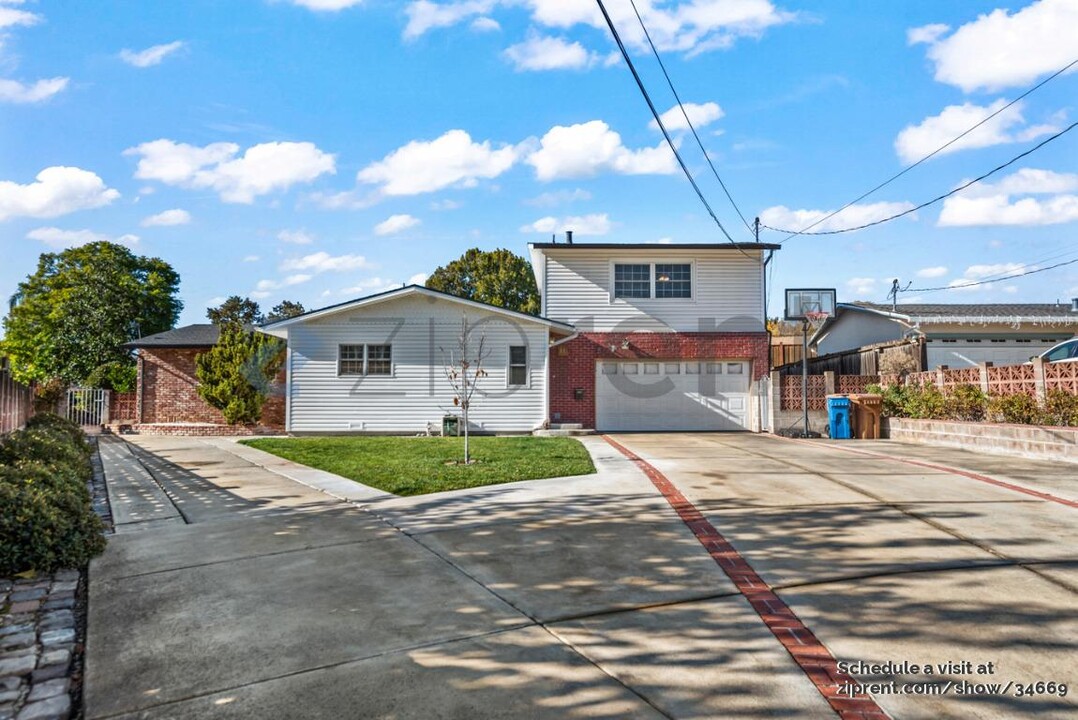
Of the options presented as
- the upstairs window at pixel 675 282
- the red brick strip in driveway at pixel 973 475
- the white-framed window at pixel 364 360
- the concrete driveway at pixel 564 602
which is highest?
the upstairs window at pixel 675 282

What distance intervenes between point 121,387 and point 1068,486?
112 feet

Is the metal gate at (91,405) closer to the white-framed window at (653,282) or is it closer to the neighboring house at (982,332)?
the white-framed window at (653,282)

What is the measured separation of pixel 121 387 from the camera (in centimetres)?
3072

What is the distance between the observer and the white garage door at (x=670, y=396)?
1875 centimetres

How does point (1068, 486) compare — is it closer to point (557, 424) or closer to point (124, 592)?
point (124, 592)

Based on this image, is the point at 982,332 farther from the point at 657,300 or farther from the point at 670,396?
the point at 657,300

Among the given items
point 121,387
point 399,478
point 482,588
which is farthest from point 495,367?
point 121,387

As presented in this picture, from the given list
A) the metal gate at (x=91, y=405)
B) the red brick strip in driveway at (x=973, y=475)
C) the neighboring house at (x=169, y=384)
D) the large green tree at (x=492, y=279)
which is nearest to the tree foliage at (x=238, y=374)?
the neighboring house at (x=169, y=384)

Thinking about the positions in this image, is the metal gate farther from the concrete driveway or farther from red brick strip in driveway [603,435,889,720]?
red brick strip in driveway [603,435,889,720]

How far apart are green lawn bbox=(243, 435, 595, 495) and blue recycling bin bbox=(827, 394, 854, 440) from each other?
6.50 meters

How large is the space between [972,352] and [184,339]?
24437 millimetres

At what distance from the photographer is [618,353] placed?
18672 mm

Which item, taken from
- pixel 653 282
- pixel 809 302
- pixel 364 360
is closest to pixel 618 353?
pixel 653 282

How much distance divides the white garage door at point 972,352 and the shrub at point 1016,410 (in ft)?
24.0
